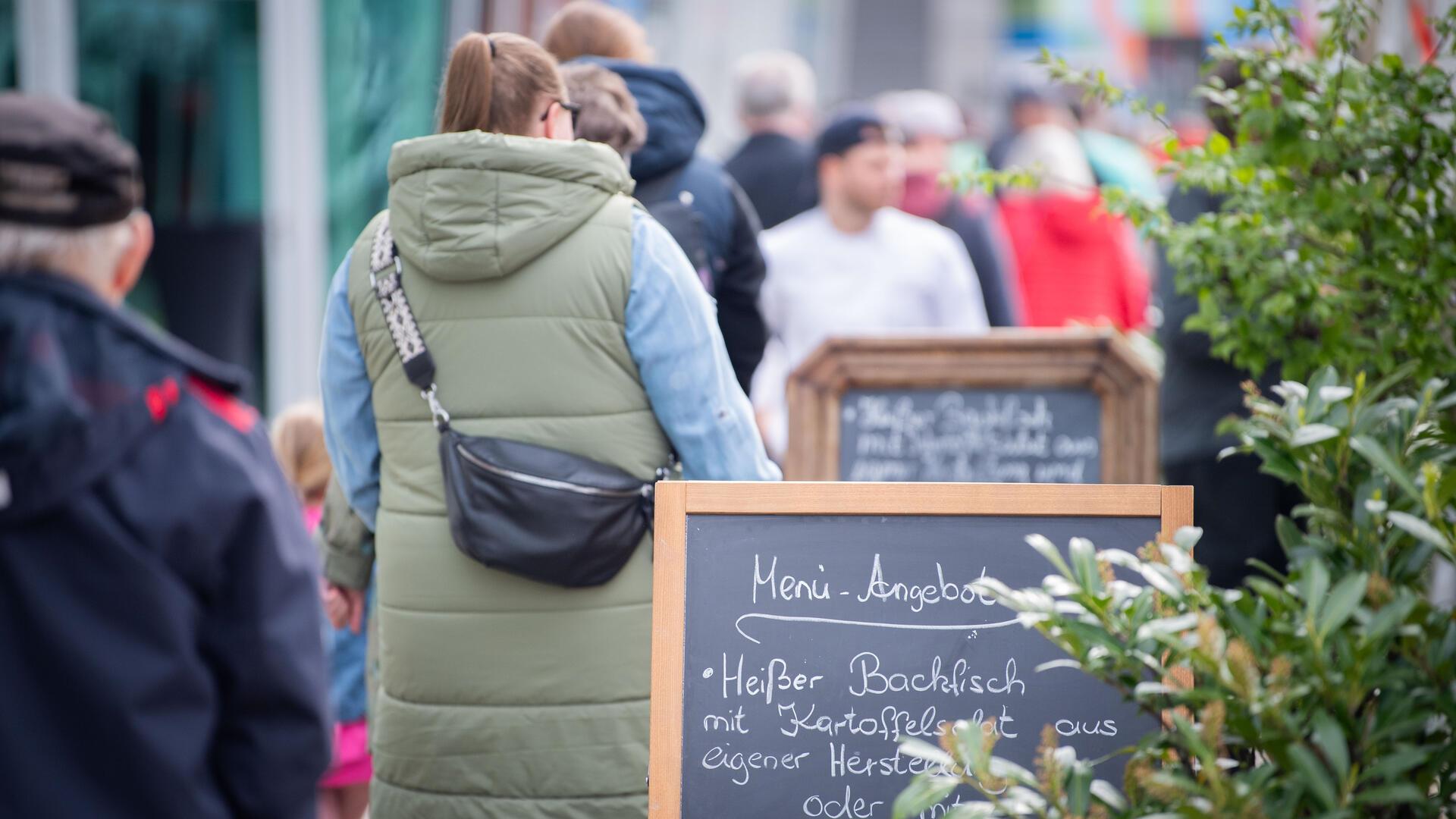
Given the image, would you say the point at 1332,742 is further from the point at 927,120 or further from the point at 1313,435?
the point at 927,120

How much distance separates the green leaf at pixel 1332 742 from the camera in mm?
1653

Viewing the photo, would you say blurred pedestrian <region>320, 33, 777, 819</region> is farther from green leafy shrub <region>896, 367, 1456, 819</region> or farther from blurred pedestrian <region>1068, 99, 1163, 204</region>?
blurred pedestrian <region>1068, 99, 1163, 204</region>

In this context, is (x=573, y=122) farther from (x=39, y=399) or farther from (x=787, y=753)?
(x=39, y=399)

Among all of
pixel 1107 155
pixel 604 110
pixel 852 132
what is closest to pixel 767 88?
pixel 852 132

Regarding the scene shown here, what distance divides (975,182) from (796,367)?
5.39 feet

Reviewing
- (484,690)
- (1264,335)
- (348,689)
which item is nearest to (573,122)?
(484,690)

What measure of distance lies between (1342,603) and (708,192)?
2153 millimetres

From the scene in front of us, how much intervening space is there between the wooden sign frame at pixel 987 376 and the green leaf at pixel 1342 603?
2.94m

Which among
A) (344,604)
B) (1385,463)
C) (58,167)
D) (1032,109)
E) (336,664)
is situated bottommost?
(336,664)

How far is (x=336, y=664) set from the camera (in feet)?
12.3

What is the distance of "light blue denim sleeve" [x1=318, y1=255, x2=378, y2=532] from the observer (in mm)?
2838

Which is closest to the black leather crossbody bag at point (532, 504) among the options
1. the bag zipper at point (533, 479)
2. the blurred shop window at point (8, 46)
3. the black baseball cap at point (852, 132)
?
the bag zipper at point (533, 479)

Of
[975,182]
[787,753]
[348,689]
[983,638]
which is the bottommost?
[348,689]

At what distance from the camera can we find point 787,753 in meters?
2.54
